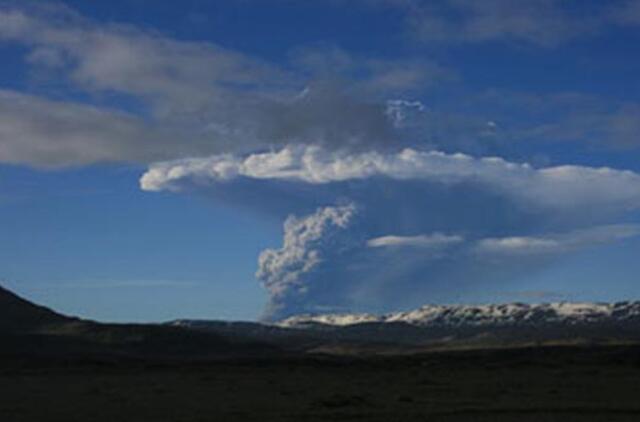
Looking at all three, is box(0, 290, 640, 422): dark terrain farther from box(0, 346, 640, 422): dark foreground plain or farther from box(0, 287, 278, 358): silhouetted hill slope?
box(0, 287, 278, 358): silhouetted hill slope

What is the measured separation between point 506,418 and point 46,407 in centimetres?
2556

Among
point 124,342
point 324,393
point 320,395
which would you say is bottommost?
point 320,395

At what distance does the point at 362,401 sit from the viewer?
5197cm

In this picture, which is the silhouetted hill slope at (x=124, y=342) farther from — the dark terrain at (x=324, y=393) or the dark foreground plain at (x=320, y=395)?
the dark foreground plain at (x=320, y=395)

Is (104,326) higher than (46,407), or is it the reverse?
(104,326)

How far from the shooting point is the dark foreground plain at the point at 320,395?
45.3m

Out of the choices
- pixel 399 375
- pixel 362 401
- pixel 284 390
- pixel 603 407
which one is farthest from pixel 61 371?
pixel 603 407

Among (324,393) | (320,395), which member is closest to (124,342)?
(324,393)

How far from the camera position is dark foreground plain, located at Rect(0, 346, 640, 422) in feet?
149

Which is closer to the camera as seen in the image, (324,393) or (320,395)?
(320,395)

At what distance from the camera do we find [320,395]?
60406mm

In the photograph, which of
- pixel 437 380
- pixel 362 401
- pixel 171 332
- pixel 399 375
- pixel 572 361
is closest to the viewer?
pixel 362 401

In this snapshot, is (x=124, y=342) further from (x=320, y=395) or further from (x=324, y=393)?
(x=320, y=395)

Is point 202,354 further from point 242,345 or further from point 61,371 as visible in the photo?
point 61,371
